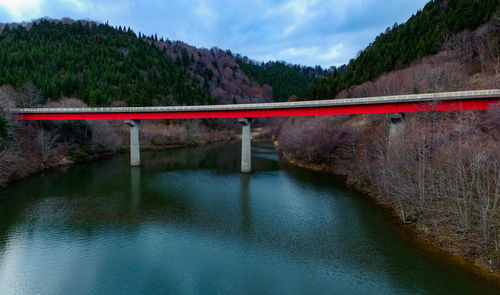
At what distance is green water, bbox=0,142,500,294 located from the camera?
13836 millimetres

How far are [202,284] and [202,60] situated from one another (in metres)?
147

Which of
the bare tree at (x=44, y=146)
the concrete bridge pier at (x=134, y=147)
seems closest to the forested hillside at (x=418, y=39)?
the concrete bridge pier at (x=134, y=147)

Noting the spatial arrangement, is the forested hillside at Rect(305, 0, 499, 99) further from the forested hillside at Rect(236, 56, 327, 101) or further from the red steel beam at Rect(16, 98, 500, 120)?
the forested hillside at Rect(236, 56, 327, 101)

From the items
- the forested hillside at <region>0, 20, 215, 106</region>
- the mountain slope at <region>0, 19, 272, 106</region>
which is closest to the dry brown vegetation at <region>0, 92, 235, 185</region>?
the forested hillside at <region>0, 20, 215, 106</region>

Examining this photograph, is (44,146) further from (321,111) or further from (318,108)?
(321,111)

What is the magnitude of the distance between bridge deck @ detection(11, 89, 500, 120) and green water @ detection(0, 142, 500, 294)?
1016cm

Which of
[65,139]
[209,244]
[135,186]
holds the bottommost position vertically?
[209,244]

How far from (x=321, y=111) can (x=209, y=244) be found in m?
24.6

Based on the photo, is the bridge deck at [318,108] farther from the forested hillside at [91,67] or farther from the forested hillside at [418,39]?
the forested hillside at [418,39]

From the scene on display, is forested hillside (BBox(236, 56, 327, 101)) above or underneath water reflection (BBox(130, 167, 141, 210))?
above

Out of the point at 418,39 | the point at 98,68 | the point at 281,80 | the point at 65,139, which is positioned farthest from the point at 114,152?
the point at 281,80

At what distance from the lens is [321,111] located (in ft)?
121

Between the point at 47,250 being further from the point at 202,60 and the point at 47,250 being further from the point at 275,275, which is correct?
the point at 202,60

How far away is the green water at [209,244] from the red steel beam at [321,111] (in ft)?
32.5
